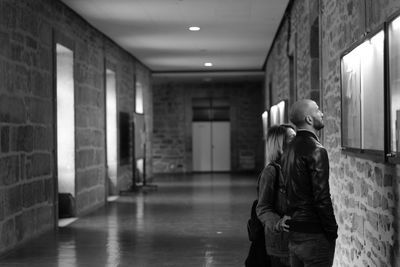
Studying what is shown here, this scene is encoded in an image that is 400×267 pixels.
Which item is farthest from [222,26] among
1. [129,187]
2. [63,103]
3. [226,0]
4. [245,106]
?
[245,106]

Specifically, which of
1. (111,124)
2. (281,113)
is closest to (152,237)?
(281,113)

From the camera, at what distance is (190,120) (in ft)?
70.0

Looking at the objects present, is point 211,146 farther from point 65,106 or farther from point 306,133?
point 306,133

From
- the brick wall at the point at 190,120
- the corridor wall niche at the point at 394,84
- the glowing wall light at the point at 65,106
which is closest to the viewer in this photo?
the corridor wall niche at the point at 394,84

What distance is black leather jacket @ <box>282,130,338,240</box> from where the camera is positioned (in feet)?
10.1

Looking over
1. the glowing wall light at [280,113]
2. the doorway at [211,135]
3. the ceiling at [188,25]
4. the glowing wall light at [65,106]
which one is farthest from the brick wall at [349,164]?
the doorway at [211,135]

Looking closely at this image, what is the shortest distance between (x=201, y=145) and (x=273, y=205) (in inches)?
700

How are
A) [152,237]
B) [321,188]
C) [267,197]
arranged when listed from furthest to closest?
[152,237] < [267,197] < [321,188]

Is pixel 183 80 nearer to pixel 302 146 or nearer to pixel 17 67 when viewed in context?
pixel 17 67

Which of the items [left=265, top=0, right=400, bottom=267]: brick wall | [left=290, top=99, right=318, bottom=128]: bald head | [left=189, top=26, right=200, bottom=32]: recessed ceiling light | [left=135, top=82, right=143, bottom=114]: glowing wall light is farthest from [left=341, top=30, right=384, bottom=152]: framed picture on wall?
[left=135, top=82, right=143, bottom=114]: glowing wall light

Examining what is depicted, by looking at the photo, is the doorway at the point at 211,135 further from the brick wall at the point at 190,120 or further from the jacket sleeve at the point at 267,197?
the jacket sleeve at the point at 267,197

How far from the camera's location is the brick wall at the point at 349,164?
3.40m

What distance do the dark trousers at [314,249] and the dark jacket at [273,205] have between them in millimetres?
336

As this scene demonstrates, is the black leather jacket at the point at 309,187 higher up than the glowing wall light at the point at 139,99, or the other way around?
the glowing wall light at the point at 139,99
